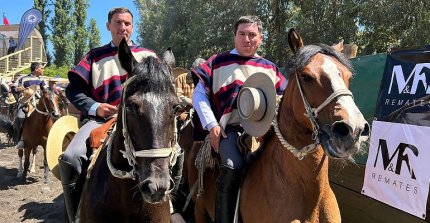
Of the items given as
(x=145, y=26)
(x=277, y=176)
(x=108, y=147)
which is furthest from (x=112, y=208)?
(x=145, y=26)

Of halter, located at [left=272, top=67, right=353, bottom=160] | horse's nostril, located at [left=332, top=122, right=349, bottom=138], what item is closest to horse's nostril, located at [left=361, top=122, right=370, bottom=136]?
horse's nostril, located at [left=332, top=122, right=349, bottom=138]

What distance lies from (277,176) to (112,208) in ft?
4.35

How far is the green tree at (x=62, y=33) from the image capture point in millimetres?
46938

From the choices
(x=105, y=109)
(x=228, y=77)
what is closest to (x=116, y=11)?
(x=105, y=109)

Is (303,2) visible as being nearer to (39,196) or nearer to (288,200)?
(39,196)

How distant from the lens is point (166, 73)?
2709 mm

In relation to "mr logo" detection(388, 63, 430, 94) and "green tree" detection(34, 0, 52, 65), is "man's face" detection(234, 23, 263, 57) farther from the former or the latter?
"green tree" detection(34, 0, 52, 65)

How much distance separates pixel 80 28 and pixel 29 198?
44.5 m

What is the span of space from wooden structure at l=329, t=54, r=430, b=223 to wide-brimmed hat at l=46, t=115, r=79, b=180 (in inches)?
121

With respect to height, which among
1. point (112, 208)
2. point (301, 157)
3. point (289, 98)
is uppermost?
point (289, 98)

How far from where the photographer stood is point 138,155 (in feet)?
8.11

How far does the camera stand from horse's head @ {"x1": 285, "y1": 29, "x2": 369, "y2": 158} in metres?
2.39

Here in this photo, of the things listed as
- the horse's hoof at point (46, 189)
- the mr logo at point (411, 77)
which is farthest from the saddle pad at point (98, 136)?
the horse's hoof at point (46, 189)

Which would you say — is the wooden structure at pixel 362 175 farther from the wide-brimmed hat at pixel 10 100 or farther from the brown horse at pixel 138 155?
the wide-brimmed hat at pixel 10 100
